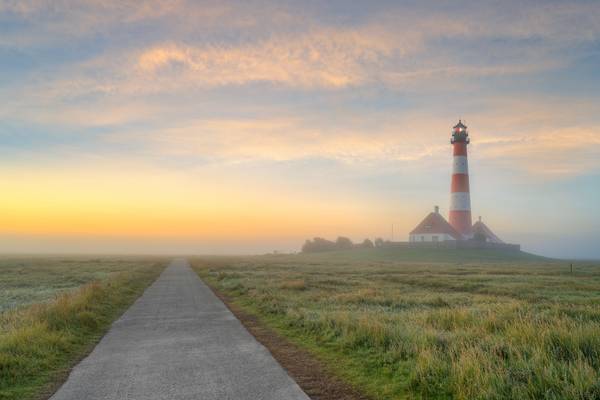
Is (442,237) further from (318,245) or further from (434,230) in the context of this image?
(318,245)

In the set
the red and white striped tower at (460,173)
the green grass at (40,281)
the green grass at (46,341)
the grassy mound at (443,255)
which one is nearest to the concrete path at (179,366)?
the green grass at (46,341)

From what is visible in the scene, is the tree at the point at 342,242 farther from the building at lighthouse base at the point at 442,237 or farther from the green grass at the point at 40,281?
the green grass at the point at 40,281

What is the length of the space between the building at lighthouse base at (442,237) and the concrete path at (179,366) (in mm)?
80995

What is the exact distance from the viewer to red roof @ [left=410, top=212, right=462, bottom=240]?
310 feet

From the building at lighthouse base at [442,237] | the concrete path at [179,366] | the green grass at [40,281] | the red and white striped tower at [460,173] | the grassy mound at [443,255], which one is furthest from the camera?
the building at lighthouse base at [442,237]

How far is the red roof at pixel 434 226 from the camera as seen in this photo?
310 feet

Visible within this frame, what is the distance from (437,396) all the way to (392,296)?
17.3m

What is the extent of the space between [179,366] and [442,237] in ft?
296

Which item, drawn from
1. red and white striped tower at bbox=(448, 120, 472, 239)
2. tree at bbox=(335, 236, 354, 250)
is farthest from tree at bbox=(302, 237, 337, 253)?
red and white striped tower at bbox=(448, 120, 472, 239)

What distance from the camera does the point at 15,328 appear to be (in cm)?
1266

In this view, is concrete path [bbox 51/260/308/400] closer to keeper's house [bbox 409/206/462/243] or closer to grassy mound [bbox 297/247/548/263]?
grassy mound [bbox 297/247/548/263]

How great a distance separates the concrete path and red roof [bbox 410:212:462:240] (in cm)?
8414

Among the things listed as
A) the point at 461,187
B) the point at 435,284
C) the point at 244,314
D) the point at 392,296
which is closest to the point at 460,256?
the point at 461,187

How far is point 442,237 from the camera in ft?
309
